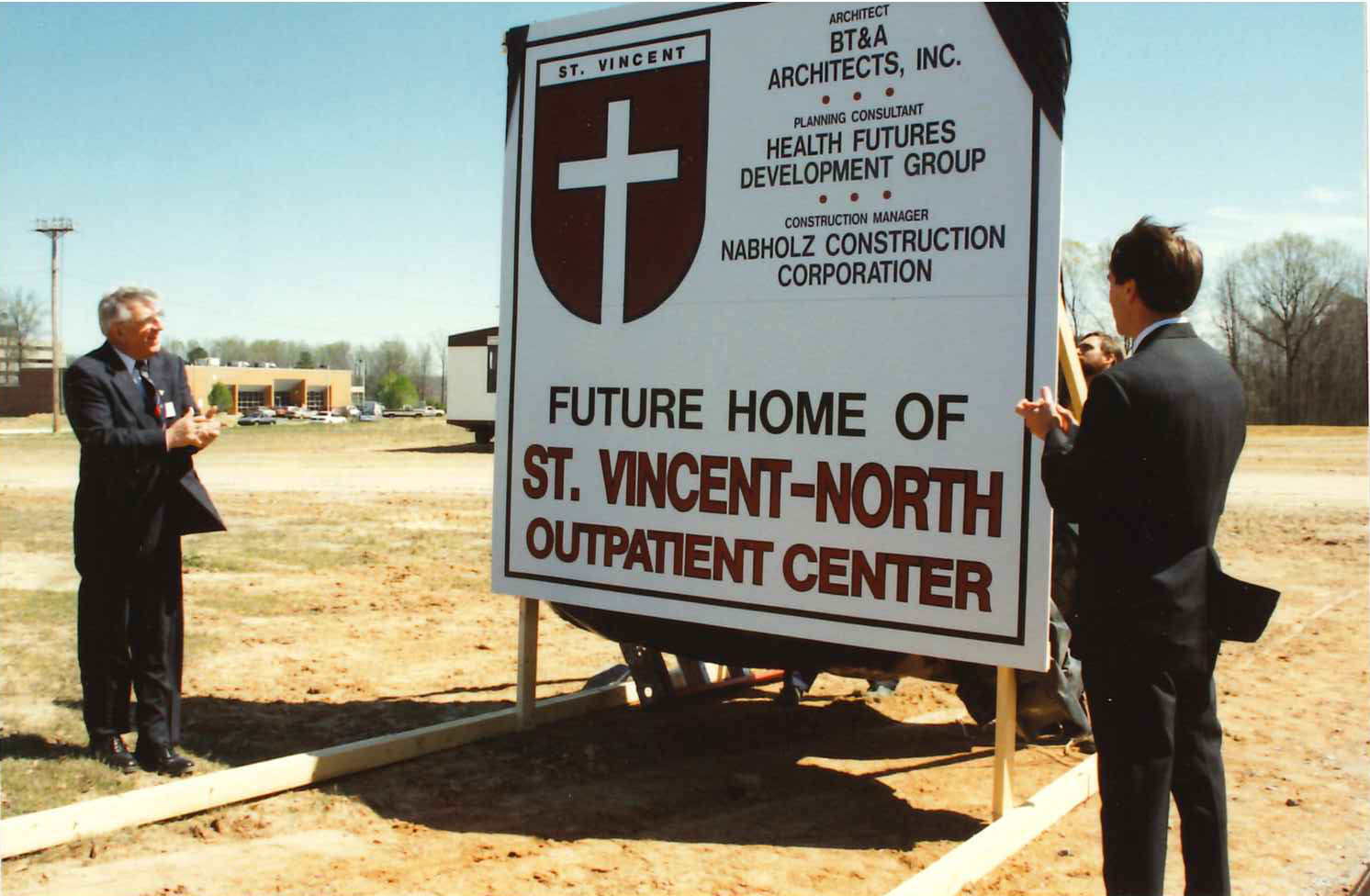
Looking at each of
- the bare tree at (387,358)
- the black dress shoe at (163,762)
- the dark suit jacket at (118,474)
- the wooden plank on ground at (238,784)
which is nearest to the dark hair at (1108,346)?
the wooden plank on ground at (238,784)

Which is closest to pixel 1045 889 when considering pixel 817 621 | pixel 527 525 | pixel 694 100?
pixel 817 621

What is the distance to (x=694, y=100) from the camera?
4.64m

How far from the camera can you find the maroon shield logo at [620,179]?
4.66m

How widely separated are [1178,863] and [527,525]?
9.97 ft

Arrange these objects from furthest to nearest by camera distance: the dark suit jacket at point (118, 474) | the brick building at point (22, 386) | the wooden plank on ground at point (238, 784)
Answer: the brick building at point (22, 386) < the dark suit jacket at point (118, 474) < the wooden plank on ground at point (238, 784)

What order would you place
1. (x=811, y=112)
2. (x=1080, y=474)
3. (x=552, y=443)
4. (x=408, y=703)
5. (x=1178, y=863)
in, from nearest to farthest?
1. (x=1080, y=474)
2. (x=1178, y=863)
3. (x=811, y=112)
4. (x=552, y=443)
5. (x=408, y=703)

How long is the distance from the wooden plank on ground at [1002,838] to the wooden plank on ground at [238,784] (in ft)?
7.67

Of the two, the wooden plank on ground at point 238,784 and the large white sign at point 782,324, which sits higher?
the large white sign at point 782,324

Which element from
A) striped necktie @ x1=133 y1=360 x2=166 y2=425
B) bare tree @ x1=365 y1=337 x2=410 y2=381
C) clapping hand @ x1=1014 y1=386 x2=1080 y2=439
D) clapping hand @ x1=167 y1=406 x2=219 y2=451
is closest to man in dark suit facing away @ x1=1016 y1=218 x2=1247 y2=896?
clapping hand @ x1=1014 y1=386 x2=1080 y2=439

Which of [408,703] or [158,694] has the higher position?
[158,694]

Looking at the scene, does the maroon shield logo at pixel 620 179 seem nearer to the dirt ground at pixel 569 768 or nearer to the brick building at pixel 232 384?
the dirt ground at pixel 569 768

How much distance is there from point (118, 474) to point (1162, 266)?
4021 mm

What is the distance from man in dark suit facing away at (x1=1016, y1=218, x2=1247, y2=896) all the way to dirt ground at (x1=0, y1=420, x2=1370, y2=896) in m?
0.82

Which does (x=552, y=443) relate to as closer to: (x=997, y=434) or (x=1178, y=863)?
(x=997, y=434)
